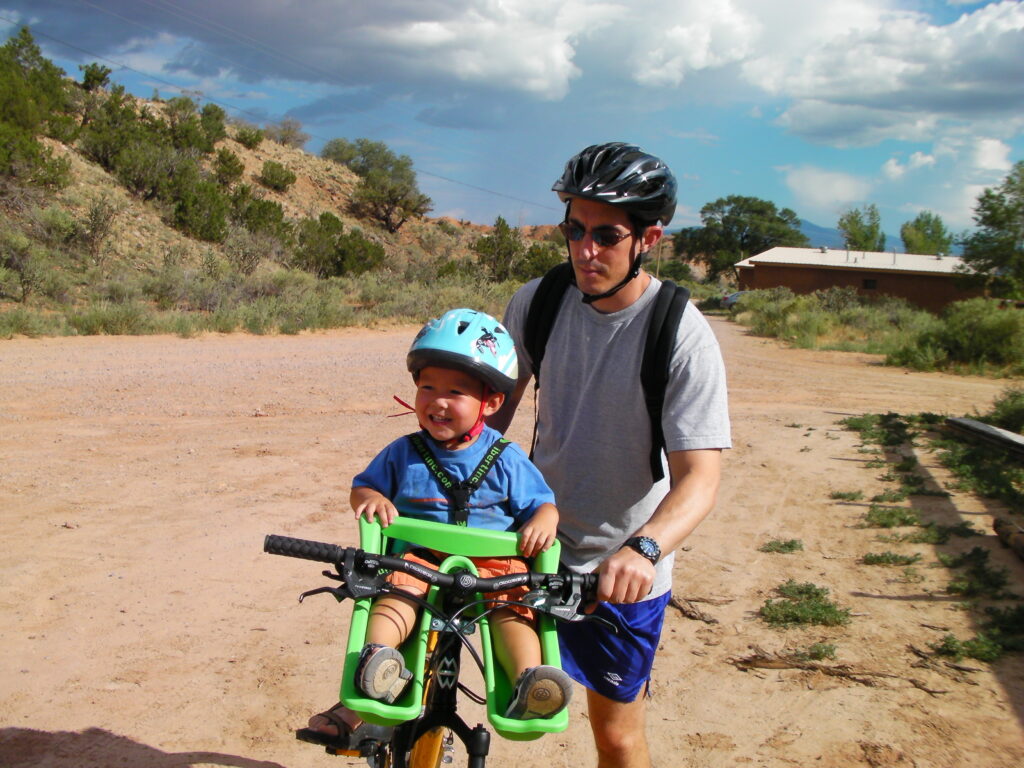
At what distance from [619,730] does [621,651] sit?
0.27 metres

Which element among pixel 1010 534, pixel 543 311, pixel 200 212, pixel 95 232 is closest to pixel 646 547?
pixel 543 311

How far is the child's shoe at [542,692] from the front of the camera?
6.52 feet

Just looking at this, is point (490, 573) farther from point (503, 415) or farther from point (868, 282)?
point (868, 282)

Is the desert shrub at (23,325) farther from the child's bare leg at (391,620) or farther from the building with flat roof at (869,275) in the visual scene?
the building with flat roof at (869,275)

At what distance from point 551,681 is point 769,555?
5.07 metres

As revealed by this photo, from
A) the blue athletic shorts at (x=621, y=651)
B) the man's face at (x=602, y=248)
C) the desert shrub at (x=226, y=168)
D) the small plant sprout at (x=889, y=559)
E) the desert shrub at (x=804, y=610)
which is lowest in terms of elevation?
the desert shrub at (x=804, y=610)

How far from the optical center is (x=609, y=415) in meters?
2.76

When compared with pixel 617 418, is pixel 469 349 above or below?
Result: above

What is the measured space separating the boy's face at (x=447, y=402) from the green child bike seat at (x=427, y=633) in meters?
0.31

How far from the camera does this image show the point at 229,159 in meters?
42.6

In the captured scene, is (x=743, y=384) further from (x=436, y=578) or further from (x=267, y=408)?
(x=436, y=578)

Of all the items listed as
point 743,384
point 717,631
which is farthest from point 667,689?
point 743,384

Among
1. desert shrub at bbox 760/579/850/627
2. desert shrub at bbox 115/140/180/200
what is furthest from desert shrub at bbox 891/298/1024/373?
desert shrub at bbox 115/140/180/200

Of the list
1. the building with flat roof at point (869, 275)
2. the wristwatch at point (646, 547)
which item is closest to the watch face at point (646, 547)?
the wristwatch at point (646, 547)
